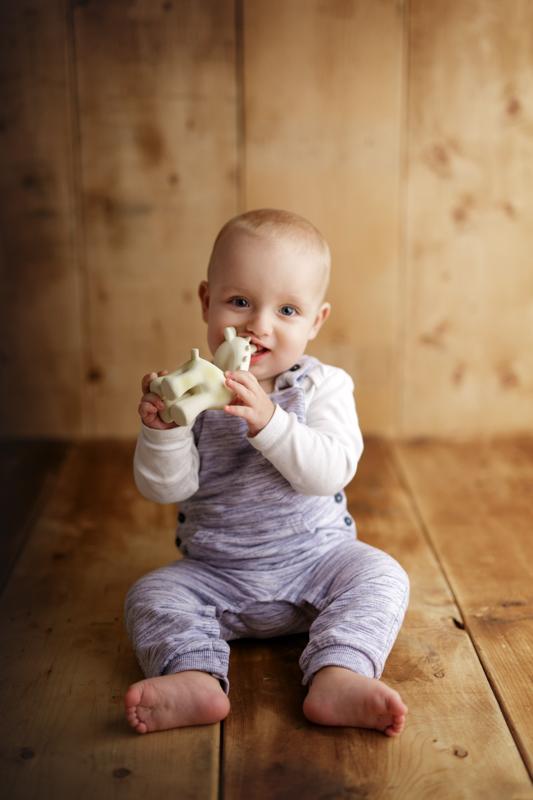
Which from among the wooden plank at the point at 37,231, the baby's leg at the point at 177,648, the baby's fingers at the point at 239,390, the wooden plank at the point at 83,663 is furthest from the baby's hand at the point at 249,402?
the wooden plank at the point at 37,231

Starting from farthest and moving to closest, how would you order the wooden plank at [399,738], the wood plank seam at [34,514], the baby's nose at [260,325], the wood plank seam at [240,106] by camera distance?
1. the wood plank seam at [240,106]
2. the wood plank seam at [34,514]
3. the baby's nose at [260,325]
4. the wooden plank at [399,738]

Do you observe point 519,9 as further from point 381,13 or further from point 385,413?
point 385,413

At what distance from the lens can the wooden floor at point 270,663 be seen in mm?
886

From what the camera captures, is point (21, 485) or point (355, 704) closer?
point (355, 704)

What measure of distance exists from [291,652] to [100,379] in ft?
3.10

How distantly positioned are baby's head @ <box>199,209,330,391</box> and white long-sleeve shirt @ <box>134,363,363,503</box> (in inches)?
2.8

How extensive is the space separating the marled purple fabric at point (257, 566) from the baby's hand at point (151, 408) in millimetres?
95

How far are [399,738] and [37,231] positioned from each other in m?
1.26

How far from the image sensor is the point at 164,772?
35.1 inches

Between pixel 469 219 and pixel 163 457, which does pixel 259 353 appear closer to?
pixel 163 457

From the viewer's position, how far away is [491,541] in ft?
4.75

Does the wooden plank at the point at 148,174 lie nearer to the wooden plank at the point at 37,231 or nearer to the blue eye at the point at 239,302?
the wooden plank at the point at 37,231

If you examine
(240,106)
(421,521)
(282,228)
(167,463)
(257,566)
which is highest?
(240,106)

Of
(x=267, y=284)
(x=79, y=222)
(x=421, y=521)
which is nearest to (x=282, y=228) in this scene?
(x=267, y=284)
